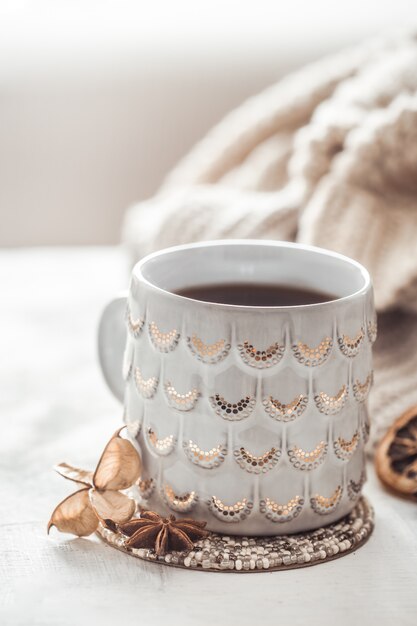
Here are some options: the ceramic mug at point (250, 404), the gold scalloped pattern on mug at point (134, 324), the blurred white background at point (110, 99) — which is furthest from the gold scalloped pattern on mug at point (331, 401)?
the blurred white background at point (110, 99)

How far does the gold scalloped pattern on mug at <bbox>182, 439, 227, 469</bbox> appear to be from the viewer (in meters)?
0.45

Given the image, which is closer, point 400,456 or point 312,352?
point 312,352

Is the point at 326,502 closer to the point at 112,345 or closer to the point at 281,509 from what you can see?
the point at 281,509

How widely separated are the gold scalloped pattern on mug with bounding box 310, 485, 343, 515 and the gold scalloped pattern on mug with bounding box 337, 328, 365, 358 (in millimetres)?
79

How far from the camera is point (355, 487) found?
490mm

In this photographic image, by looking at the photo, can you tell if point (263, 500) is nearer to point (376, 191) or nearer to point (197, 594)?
point (197, 594)

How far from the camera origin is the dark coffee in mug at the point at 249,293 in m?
0.52

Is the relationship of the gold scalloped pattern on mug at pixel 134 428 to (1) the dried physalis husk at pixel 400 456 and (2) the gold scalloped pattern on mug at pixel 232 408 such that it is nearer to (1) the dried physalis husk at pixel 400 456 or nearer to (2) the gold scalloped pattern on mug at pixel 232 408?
(2) the gold scalloped pattern on mug at pixel 232 408

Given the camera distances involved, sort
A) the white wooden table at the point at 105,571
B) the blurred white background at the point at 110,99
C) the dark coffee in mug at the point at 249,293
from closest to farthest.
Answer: the white wooden table at the point at 105,571
the dark coffee in mug at the point at 249,293
the blurred white background at the point at 110,99

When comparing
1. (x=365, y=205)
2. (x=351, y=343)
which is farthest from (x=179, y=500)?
(x=365, y=205)

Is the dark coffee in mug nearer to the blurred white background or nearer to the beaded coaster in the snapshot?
the beaded coaster

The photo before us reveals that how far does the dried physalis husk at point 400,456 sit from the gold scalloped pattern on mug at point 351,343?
11 centimetres

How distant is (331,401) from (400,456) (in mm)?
114

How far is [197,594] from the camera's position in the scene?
0.43m
